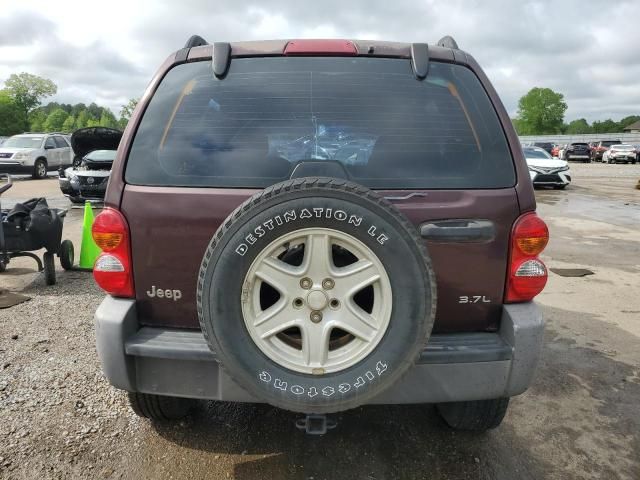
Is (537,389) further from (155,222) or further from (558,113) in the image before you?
(558,113)

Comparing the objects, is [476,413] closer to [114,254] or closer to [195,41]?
[114,254]

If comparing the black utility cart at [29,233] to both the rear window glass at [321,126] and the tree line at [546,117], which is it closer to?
the rear window glass at [321,126]

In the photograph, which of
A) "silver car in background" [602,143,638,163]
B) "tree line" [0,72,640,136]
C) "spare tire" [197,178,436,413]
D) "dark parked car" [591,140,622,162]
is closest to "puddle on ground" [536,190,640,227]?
"spare tire" [197,178,436,413]

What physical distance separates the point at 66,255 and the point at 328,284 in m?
5.19

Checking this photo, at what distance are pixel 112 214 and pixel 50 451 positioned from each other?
1.33 m

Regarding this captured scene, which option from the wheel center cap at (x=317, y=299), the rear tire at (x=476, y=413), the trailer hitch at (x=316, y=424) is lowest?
the rear tire at (x=476, y=413)

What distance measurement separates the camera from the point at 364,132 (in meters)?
2.23

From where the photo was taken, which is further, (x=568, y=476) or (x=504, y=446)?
(x=504, y=446)

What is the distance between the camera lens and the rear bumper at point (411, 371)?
6.72 feet

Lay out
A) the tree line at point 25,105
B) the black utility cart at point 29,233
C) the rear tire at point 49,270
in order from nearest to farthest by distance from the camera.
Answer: the black utility cart at point 29,233 < the rear tire at point 49,270 < the tree line at point 25,105

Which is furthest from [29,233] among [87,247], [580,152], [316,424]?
[580,152]

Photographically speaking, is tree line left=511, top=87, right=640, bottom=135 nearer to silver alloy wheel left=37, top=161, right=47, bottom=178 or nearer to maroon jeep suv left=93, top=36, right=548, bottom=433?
silver alloy wheel left=37, top=161, right=47, bottom=178

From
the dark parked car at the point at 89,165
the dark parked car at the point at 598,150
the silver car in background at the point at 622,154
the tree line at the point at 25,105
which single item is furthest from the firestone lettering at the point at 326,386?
the tree line at the point at 25,105

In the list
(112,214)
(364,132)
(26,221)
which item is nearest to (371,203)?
(364,132)
